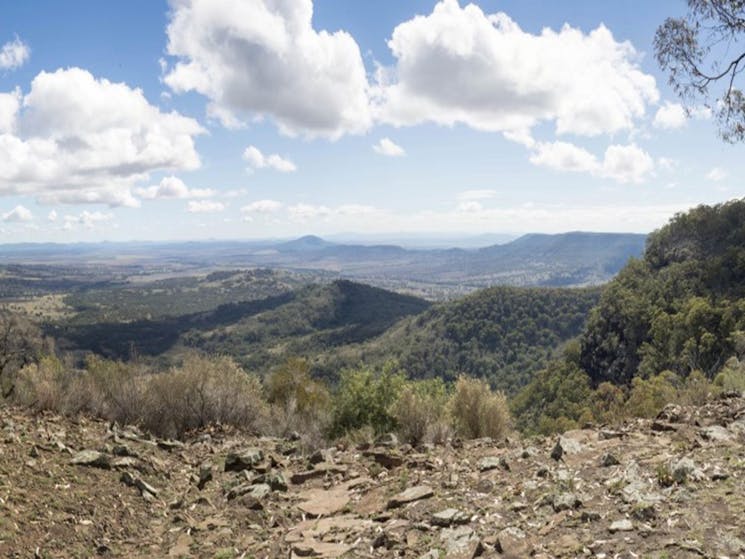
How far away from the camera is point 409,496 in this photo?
8711 millimetres

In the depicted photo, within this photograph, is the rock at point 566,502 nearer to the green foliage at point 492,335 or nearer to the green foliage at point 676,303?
the green foliage at point 676,303

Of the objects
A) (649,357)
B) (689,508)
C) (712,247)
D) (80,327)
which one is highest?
(712,247)

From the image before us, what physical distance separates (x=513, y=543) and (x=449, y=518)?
4.34 ft

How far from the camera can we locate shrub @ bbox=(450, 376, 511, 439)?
1591cm

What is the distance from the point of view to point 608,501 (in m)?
7.18

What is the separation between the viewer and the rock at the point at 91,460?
10366mm

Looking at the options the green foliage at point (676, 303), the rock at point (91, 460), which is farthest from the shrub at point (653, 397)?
the green foliage at point (676, 303)

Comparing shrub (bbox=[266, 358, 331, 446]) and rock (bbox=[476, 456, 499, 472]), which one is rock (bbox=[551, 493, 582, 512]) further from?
shrub (bbox=[266, 358, 331, 446])

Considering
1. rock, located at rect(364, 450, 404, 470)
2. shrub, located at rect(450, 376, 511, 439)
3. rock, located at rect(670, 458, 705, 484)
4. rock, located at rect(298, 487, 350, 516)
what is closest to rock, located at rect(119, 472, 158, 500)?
rock, located at rect(298, 487, 350, 516)

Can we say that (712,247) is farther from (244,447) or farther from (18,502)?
(18,502)

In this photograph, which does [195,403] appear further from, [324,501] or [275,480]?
[324,501]

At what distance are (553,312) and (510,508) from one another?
13410 cm

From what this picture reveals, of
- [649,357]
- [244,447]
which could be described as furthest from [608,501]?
[649,357]

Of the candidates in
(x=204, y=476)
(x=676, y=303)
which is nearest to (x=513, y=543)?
(x=204, y=476)
